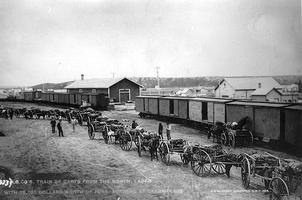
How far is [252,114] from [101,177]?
9670mm

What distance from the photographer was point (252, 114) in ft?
51.9

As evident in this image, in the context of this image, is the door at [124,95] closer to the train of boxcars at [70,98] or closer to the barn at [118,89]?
the barn at [118,89]

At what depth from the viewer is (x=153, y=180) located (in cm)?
975

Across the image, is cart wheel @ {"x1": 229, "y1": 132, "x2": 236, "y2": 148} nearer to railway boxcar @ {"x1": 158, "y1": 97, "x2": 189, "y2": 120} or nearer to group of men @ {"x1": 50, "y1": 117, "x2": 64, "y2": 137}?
railway boxcar @ {"x1": 158, "y1": 97, "x2": 189, "y2": 120}

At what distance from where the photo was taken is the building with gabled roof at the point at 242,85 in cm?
4897

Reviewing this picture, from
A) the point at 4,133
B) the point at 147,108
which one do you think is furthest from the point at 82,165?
the point at 147,108

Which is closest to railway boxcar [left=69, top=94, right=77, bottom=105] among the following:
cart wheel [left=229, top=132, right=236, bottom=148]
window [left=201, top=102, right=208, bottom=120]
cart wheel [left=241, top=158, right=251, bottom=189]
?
window [left=201, top=102, right=208, bottom=120]

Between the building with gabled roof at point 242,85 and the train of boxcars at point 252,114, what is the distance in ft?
85.1

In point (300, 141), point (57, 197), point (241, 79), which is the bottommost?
point (57, 197)

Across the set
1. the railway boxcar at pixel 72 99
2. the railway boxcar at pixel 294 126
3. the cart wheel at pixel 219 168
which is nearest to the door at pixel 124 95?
the railway boxcar at pixel 72 99

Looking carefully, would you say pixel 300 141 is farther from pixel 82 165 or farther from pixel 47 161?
pixel 47 161

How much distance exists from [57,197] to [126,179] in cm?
248

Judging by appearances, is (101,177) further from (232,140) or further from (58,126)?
(58,126)

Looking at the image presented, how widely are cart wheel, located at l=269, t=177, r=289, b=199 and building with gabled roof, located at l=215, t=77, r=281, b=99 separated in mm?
42290
